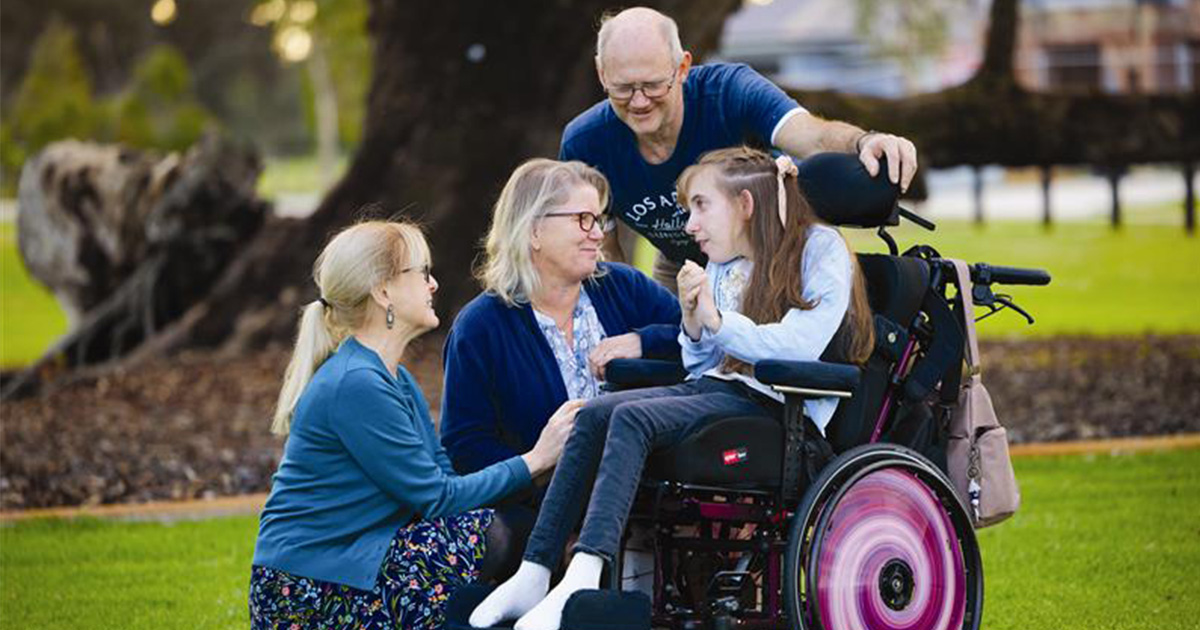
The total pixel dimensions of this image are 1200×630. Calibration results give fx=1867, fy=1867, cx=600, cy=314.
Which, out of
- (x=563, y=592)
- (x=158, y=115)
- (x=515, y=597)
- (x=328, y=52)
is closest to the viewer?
(x=563, y=592)

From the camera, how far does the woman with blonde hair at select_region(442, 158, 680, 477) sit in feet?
14.1

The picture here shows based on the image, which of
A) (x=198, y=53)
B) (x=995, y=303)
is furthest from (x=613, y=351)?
(x=198, y=53)

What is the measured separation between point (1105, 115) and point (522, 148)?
11.4 ft

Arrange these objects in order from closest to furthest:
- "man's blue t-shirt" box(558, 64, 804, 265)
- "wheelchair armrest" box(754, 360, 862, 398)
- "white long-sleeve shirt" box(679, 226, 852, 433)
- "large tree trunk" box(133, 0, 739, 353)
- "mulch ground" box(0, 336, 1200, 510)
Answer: "wheelchair armrest" box(754, 360, 862, 398), "white long-sleeve shirt" box(679, 226, 852, 433), "man's blue t-shirt" box(558, 64, 804, 265), "mulch ground" box(0, 336, 1200, 510), "large tree trunk" box(133, 0, 739, 353)

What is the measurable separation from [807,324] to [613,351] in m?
0.58

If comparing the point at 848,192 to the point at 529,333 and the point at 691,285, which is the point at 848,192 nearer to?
the point at 691,285


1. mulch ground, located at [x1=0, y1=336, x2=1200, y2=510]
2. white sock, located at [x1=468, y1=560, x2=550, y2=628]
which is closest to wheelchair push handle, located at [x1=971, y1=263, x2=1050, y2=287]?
white sock, located at [x1=468, y1=560, x2=550, y2=628]

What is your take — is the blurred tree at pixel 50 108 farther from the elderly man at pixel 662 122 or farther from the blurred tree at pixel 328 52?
the elderly man at pixel 662 122

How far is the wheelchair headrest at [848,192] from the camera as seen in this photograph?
4031mm

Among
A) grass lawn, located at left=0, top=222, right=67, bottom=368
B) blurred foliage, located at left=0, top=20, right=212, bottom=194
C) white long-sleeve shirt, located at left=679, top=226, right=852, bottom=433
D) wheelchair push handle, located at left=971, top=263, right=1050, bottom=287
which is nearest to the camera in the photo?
white long-sleeve shirt, located at left=679, top=226, right=852, bottom=433

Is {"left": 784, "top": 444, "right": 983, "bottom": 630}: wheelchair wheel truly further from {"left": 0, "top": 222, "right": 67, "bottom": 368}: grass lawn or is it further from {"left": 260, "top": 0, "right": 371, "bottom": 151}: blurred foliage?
{"left": 0, "top": 222, "right": 67, "bottom": 368}: grass lawn

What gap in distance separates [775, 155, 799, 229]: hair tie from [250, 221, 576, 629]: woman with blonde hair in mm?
623

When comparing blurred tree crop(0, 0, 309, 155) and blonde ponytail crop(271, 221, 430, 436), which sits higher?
blonde ponytail crop(271, 221, 430, 436)

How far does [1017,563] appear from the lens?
5.89 m
